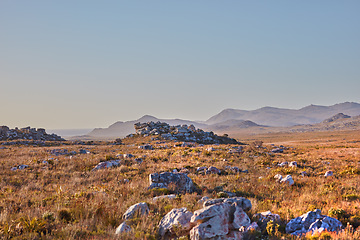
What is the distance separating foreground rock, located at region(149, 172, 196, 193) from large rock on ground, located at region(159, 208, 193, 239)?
417 cm

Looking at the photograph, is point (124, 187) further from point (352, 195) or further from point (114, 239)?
point (352, 195)

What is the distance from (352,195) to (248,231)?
23.1 feet

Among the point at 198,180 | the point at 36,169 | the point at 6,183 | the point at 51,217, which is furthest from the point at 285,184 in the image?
the point at 36,169

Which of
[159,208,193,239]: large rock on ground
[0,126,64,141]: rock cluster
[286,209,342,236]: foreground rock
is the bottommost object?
[286,209,342,236]: foreground rock

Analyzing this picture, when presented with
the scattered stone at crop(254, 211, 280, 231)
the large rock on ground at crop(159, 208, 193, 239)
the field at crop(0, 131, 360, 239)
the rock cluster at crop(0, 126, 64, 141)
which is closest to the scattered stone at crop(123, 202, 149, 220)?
the field at crop(0, 131, 360, 239)

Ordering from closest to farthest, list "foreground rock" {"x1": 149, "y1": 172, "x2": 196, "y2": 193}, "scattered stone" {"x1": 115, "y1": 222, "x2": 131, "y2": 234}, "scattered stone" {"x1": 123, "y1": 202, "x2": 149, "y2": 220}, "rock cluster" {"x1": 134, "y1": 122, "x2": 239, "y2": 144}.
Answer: "scattered stone" {"x1": 115, "y1": 222, "x2": 131, "y2": 234}
"scattered stone" {"x1": 123, "y1": 202, "x2": 149, "y2": 220}
"foreground rock" {"x1": 149, "y1": 172, "x2": 196, "y2": 193}
"rock cluster" {"x1": 134, "y1": 122, "x2": 239, "y2": 144}

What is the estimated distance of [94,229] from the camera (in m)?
5.70

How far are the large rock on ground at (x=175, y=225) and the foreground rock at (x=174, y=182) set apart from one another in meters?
4.17

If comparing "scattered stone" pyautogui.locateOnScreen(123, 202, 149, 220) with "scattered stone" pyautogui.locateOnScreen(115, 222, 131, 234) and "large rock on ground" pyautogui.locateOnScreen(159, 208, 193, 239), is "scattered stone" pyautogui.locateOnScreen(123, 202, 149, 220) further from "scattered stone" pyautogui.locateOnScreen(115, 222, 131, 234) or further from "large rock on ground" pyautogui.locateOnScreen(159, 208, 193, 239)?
"large rock on ground" pyautogui.locateOnScreen(159, 208, 193, 239)

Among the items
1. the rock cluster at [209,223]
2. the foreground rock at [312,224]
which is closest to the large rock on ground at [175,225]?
the rock cluster at [209,223]

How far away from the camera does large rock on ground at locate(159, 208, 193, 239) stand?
5.32m

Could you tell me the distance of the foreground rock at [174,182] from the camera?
400 inches

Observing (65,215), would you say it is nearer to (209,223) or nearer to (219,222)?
(209,223)

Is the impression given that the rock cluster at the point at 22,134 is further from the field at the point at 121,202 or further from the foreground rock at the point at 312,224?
the foreground rock at the point at 312,224
